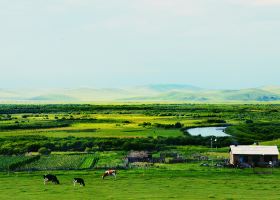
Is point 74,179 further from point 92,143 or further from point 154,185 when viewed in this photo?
point 92,143

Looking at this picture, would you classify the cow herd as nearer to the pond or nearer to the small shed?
the small shed

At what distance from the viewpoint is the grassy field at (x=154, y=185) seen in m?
41.5

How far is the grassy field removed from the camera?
136 feet

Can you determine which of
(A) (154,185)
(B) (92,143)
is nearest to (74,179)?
(A) (154,185)

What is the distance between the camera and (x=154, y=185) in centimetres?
4706

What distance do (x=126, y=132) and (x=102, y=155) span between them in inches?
1380

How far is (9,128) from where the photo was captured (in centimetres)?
12669

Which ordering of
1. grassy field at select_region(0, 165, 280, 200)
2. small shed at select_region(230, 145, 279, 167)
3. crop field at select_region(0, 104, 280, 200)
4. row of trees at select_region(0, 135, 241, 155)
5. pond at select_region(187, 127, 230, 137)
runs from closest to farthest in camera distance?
grassy field at select_region(0, 165, 280, 200)
crop field at select_region(0, 104, 280, 200)
small shed at select_region(230, 145, 279, 167)
row of trees at select_region(0, 135, 241, 155)
pond at select_region(187, 127, 230, 137)

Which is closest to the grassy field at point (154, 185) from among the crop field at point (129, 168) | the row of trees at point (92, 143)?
the crop field at point (129, 168)

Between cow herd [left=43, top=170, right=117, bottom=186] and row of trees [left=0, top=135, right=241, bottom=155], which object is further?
row of trees [left=0, top=135, right=241, bottom=155]

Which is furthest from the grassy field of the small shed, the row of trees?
the row of trees

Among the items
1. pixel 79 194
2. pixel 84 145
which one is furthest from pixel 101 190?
pixel 84 145

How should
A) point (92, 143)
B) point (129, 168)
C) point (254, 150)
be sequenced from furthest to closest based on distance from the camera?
point (92, 143), point (254, 150), point (129, 168)

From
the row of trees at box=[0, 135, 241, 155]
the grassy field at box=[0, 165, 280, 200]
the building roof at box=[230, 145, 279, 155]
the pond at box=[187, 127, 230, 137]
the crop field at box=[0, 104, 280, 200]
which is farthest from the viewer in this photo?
the pond at box=[187, 127, 230, 137]
